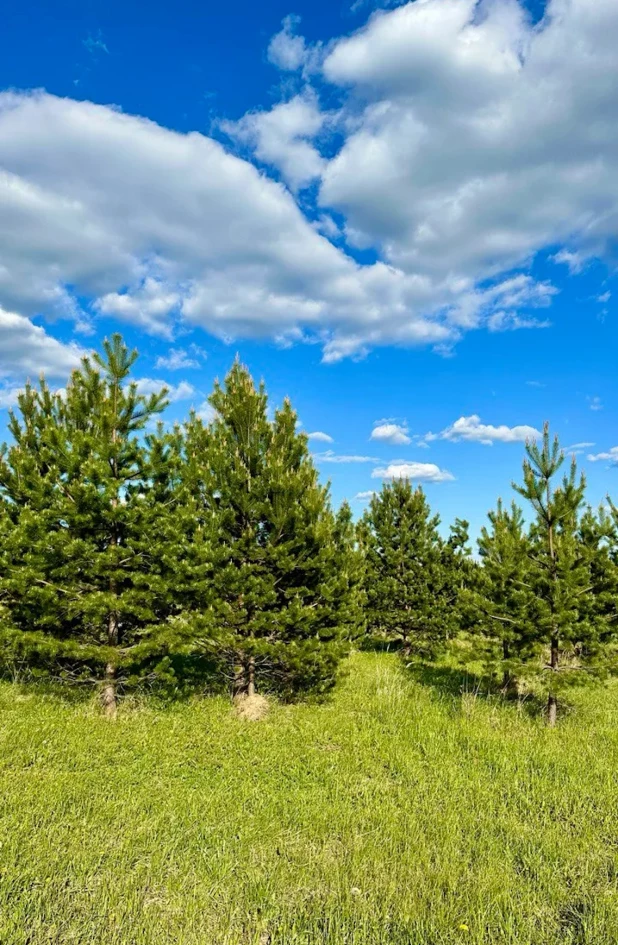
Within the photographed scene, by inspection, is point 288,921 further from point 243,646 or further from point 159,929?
point 243,646

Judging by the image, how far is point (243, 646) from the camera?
11000 millimetres

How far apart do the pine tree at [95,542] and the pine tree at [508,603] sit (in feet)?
23.7

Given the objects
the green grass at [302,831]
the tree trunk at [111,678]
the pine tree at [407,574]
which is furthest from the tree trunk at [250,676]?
the pine tree at [407,574]

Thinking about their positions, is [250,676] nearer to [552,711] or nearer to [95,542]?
[95,542]

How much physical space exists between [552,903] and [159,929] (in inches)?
153

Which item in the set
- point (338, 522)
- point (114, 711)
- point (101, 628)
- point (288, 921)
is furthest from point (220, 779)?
point (338, 522)

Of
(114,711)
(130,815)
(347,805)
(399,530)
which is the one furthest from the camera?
(399,530)

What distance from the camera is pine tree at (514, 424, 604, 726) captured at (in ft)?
35.4

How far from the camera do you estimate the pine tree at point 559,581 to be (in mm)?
10797

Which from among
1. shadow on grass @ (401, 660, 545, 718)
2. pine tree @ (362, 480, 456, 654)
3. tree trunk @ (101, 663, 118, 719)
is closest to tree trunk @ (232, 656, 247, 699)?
tree trunk @ (101, 663, 118, 719)

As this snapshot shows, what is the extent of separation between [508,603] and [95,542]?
375 inches

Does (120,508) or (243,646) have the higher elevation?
(120,508)

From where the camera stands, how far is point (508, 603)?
38.0ft

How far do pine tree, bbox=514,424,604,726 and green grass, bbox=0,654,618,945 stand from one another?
146 centimetres
